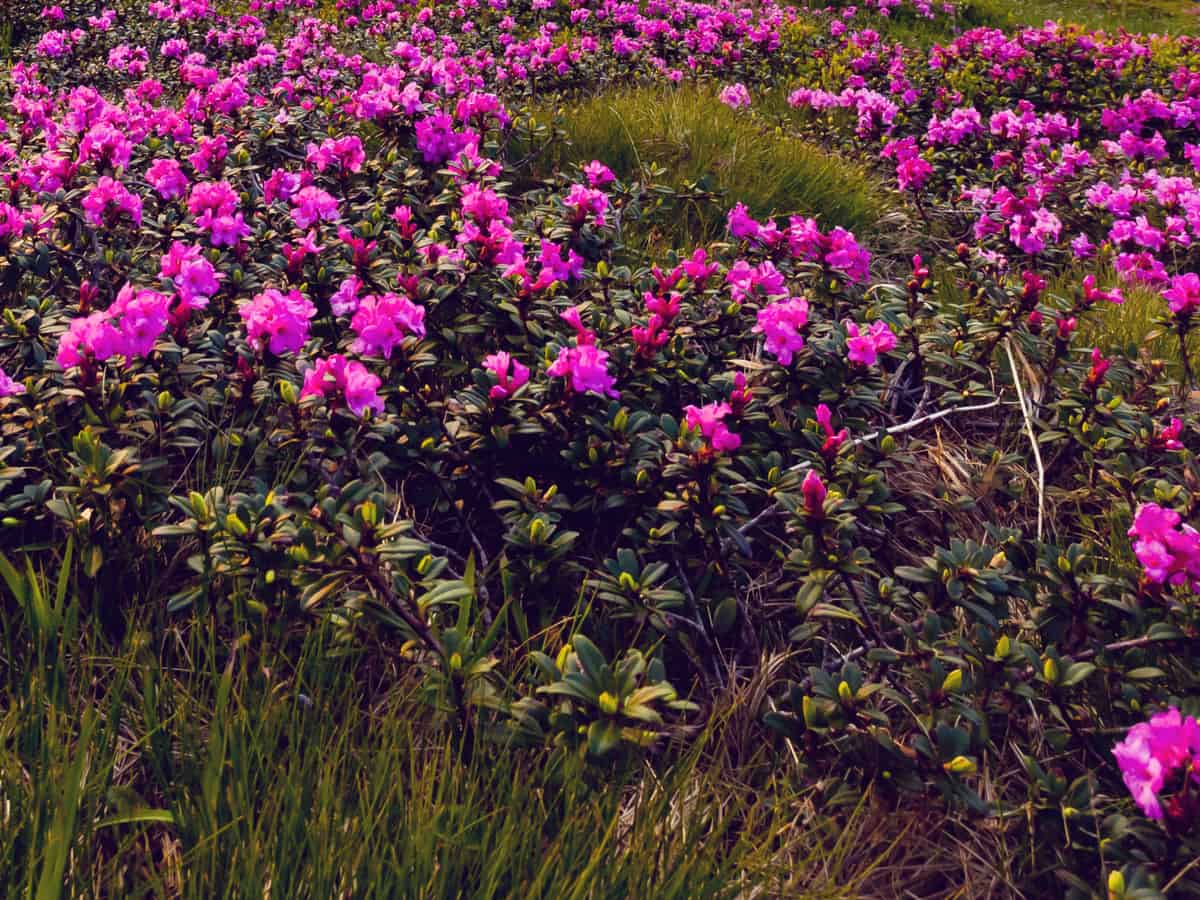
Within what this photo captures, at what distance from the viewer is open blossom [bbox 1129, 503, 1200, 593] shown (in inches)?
63.6

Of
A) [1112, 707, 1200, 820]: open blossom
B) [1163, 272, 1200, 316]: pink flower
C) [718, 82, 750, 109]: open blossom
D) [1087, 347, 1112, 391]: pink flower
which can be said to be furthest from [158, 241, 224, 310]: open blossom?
[718, 82, 750, 109]: open blossom

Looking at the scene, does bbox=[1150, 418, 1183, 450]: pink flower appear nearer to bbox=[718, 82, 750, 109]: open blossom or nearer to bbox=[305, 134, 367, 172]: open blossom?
bbox=[305, 134, 367, 172]: open blossom

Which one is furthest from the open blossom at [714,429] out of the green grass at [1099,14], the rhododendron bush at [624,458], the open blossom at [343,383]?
the green grass at [1099,14]

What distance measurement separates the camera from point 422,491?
85.1 inches

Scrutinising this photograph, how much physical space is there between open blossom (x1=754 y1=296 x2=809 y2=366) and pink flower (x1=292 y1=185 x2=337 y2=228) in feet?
5.12

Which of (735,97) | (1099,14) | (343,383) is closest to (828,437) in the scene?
(343,383)

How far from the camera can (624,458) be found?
208cm

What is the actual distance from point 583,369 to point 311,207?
4.60ft

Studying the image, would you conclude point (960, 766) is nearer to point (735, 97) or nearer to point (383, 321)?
point (383, 321)

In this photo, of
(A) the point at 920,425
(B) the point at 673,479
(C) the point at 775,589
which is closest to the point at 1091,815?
(C) the point at 775,589

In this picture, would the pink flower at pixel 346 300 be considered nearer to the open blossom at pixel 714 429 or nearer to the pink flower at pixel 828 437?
the open blossom at pixel 714 429

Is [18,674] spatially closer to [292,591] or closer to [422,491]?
[292,591]

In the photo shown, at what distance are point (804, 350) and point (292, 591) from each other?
Result: 59.8 inches

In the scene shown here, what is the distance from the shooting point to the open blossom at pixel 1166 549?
1.61 metres
